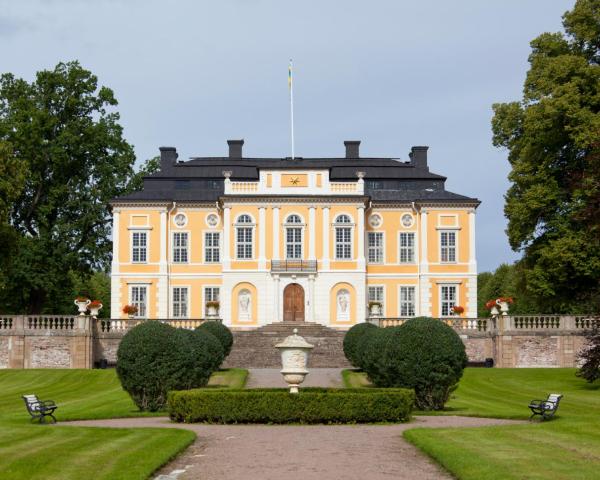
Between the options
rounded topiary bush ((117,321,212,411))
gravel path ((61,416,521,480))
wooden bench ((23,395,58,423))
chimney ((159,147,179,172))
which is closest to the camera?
gravel path ((61,416,521,480))

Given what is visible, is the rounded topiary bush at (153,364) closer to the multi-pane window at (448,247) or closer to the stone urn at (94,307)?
the stone urn at (94,307)

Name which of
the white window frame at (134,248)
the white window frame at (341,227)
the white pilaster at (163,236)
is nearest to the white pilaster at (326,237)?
the white window frame at (341,227)

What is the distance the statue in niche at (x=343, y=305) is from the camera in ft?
158

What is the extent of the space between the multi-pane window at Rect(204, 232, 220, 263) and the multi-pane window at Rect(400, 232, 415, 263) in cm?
933

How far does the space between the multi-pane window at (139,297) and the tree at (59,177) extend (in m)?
2.17

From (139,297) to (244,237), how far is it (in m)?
6.12

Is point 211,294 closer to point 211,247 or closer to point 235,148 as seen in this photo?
point 211,247

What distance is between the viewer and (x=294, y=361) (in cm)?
2227

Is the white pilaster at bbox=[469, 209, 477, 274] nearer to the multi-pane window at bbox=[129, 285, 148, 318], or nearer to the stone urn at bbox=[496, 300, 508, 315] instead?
the stone urn at bbox=[496, 300, 508, 315]

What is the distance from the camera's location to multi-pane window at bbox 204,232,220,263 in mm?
50156

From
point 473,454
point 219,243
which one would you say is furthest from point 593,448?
point 219,243

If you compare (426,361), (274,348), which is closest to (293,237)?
(274,348)

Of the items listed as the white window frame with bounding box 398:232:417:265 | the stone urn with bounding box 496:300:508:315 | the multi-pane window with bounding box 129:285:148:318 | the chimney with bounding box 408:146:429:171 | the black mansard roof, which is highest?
the chimney with bounding box 408:146:429:171

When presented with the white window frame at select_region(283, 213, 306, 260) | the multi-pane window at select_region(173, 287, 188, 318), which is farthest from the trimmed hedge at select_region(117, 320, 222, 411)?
the multi-pane window at select_region(173, 287, 188, 318)
